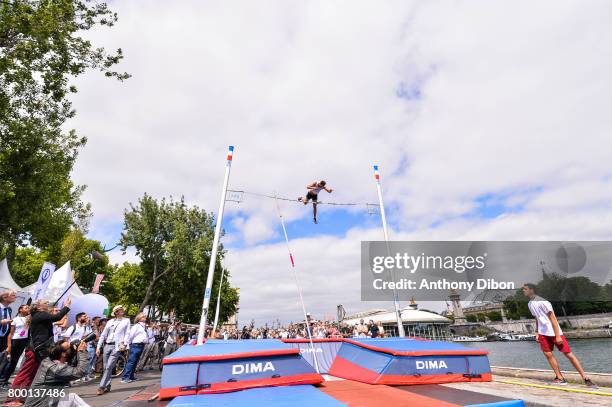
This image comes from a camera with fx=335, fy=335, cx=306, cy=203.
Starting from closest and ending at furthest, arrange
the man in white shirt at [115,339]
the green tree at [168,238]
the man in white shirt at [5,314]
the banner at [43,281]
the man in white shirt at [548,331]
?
the man in white shirt at [548,331] < the man in white shirt at [5,314] < the man in white shirt at [115,339] < the banner at [43,281] < the green tree at [168,238]

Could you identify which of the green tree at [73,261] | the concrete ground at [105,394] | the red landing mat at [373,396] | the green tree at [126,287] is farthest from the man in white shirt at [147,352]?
the green tree at [126,287]

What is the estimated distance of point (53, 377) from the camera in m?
4.82

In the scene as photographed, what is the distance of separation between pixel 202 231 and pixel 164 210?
12.6 feet

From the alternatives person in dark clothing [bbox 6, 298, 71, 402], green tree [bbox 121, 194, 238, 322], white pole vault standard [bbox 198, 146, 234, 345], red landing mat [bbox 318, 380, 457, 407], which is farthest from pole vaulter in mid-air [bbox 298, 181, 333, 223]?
green tree [bbox 121, 194, 238, 322]

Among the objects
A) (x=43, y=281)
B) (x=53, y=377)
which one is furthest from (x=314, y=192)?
(x=43, y=281)

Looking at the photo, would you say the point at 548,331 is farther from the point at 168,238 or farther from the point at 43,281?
the point at 168,238

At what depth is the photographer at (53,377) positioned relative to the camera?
4684 millimetres

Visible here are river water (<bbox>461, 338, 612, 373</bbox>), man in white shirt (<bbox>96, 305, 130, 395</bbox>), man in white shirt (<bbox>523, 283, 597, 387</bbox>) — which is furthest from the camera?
river water (<bbox>461, 338, 612, 373</bbox>)

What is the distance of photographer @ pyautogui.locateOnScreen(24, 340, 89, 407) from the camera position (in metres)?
Result: 4.68

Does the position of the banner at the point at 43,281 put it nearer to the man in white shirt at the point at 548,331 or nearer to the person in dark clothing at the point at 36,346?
the person in dark clothing at the point at 36,346

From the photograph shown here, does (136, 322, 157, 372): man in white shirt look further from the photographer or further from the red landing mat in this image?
the red landing mat

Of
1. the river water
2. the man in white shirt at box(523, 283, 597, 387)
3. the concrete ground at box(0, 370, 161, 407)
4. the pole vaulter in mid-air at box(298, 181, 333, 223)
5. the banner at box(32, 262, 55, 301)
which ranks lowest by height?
the river water

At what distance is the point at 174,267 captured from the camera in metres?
30.2

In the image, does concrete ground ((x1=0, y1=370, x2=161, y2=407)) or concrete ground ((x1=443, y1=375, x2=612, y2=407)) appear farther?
concrete ground ((x1=0, y1=370, x2=161, y2=407))
